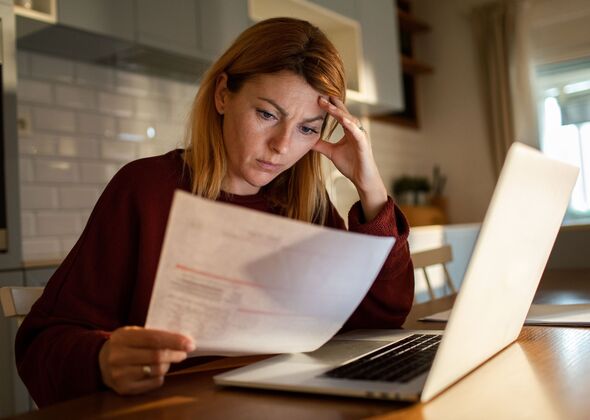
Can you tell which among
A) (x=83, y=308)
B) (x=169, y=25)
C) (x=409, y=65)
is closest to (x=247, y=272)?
(x=83, y=308)

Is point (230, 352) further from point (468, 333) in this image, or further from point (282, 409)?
point (468, 333)

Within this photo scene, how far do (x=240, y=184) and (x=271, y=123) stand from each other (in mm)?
195

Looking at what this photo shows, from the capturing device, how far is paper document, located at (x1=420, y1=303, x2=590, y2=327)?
1064 millimetres

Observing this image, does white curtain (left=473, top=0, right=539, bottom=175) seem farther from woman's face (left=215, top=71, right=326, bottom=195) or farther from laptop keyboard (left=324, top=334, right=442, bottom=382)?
laptop keyboard (left=324, top=334, right=442, bottom=382)

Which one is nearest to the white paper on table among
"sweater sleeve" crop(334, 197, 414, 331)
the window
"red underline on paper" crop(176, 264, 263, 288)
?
"red underline on paper" crop(176, 264, 263, 288)

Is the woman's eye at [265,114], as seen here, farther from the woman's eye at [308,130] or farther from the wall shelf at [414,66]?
the wall shelf at [414,66]

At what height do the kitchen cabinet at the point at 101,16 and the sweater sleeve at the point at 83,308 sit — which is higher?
the kitchen cabinet at the point at 101,16

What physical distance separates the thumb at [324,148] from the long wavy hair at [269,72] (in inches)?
2.4

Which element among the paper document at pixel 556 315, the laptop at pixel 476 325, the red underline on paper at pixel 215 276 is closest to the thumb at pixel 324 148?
the paper document at pixel 556 315

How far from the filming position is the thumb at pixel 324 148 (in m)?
1.29

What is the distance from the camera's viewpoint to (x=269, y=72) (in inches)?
45.3

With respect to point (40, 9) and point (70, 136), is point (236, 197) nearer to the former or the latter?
point (40, 9)

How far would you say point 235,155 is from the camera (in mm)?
1220

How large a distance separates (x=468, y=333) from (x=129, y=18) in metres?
2.06
